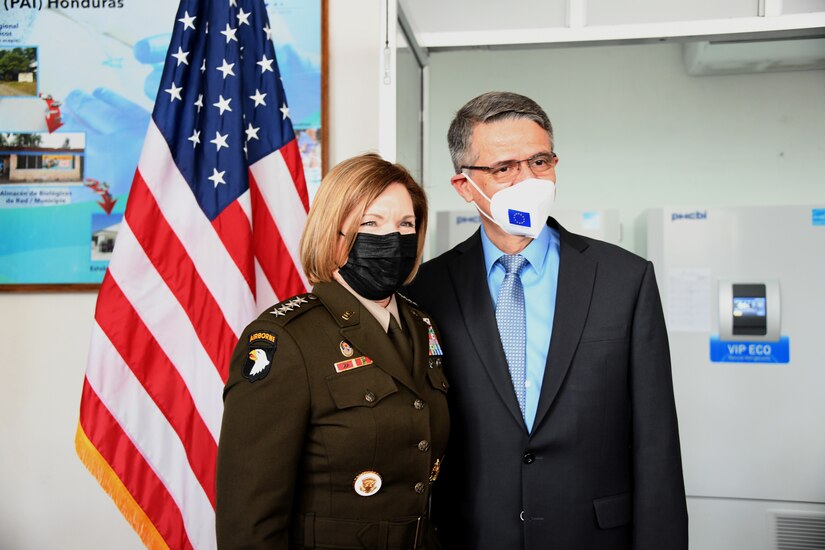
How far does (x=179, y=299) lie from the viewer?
6.22 ft

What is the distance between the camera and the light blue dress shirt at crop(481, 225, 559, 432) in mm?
1497

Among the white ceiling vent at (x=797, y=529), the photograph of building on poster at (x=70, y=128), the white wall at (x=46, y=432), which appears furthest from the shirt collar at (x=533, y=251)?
the white ceiling vent at (x=797, y=529)

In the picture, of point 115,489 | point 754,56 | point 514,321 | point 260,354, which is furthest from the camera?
point 754,56

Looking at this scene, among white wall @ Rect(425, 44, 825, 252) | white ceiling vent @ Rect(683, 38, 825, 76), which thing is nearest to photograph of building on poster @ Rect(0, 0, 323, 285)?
white wall @ Rect(425, 44, 825, 252)

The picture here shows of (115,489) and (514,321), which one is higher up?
(514,321)

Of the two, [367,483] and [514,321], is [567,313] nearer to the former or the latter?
[514,321]

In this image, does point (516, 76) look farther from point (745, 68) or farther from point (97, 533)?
point (97, 533)

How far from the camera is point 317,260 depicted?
135cm

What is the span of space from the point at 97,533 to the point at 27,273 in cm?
99

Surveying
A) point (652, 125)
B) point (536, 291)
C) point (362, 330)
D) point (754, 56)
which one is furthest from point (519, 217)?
point (652, 125)

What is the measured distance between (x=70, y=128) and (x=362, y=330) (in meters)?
1.83

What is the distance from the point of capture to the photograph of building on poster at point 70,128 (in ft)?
8.53

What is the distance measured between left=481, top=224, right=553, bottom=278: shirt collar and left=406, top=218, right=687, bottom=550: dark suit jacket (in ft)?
0.28

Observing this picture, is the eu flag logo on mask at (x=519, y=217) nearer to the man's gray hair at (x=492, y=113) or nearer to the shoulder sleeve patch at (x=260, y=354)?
the man's gray hair at (x=492, y=113)
